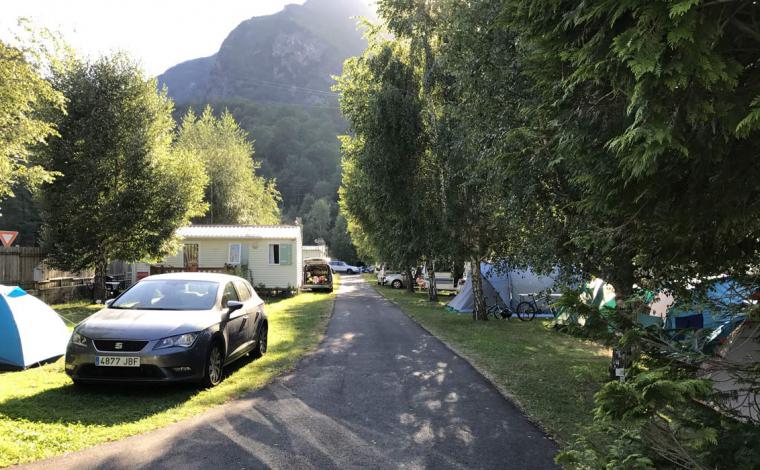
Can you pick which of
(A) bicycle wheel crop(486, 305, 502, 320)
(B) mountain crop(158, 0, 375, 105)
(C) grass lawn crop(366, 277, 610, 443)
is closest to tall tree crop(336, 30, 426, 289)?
(A) bicycle wheel crop(486, 305, 502, 320)

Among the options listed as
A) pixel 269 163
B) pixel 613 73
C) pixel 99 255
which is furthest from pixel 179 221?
pixel 269 163

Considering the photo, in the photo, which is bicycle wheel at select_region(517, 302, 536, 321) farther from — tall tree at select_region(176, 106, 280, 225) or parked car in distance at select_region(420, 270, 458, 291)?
tall tree at select_region(176, 106, 280, 225)

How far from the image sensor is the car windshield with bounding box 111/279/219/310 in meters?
7.27

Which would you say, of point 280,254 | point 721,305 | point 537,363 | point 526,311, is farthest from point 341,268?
point 721,305

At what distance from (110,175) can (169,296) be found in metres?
12.8

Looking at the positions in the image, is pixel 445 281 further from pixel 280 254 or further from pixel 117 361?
pixel 117 361

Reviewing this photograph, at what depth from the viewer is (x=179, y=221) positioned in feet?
63.5

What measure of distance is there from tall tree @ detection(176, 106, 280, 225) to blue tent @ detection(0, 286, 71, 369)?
97.0 ft

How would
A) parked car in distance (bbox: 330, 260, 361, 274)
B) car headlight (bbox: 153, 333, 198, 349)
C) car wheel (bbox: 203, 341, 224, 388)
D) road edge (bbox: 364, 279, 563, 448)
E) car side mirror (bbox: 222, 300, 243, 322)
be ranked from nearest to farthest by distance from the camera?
1. road edge (bbox: 364, 279, 563, 448)
2. car headlight (bbox: 153, 333, 198, 349)
3. car wheel (bbox: 203, 341, 224, 388)
4. car side mirror (bbox: 222, 300, 243, 322)
5. parked car in distance (bbox: 330, 260, 361, 274)

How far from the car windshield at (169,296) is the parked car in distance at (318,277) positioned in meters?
Answer: 22.4

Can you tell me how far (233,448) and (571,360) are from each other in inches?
291

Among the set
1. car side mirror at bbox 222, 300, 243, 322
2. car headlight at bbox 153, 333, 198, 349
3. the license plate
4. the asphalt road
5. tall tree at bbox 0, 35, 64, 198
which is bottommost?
the asphalt road

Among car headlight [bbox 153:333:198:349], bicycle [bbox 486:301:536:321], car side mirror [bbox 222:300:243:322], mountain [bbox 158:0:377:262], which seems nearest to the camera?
car headlight [bbox 153:333:198:349]

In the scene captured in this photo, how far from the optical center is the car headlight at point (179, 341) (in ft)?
20.3
